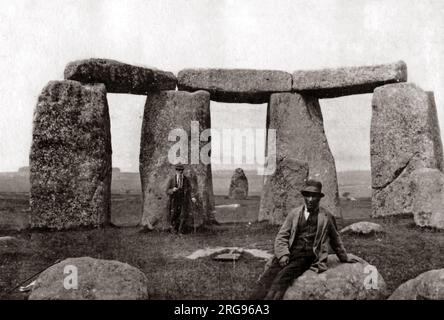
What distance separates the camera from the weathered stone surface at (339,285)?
225 inches

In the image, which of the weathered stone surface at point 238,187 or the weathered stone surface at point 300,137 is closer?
the weathered stone surface at point 300,137

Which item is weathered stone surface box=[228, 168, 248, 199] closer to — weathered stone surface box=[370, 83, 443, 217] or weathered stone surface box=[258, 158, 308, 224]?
weathered stone surface box=[258, 158, 308, 224]

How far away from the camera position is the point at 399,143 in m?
13.1

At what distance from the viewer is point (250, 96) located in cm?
1356

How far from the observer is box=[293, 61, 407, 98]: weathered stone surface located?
42.8 ft

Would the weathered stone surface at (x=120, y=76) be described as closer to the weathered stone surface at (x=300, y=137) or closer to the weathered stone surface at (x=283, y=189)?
the weathered stone surface at (x=300, y=137)

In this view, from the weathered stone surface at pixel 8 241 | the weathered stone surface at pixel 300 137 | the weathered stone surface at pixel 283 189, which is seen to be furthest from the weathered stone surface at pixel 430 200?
the weathered stone surface at pixel 8 241

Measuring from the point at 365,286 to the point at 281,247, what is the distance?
1.01m

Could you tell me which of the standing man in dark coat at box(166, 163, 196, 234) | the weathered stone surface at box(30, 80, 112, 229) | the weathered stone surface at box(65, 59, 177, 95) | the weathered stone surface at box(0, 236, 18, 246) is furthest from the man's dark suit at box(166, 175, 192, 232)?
the weathered stone surface at box(0, 236, 18, 246)

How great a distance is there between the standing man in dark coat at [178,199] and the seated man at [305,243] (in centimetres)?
545

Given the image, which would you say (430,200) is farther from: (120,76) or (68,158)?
(68,158)

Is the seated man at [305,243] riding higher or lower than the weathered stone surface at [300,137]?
lower
